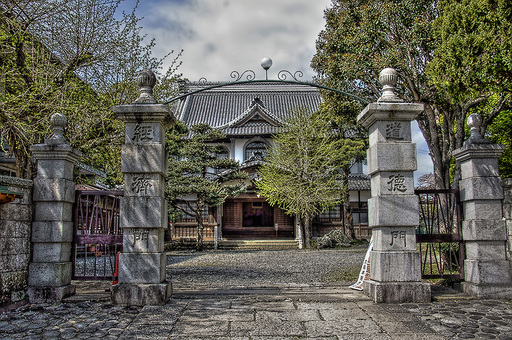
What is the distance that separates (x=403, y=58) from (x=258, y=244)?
14256 mm

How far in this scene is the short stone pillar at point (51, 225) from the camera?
6.24 m

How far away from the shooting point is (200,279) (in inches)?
392

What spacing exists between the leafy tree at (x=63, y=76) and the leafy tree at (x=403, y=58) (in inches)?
245

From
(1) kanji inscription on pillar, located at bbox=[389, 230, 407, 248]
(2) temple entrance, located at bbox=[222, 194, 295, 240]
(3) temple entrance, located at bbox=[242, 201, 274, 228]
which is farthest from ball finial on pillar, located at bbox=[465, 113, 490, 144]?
(3) temple entrance, located at bbox=[242, 201, 274, 228]

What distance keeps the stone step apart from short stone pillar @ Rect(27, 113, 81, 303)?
51.7ft

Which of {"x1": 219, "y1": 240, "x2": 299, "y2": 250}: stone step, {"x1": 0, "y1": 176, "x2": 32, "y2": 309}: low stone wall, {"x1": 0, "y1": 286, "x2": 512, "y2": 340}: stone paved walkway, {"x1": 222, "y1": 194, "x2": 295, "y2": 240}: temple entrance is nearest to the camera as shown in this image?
{"x1": 0, "y1": 286, "x2": 512, "y2": 340}: stone paved walkway

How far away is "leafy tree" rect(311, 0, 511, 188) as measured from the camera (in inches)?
414

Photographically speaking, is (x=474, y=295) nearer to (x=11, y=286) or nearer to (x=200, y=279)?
(x=200, y=279)

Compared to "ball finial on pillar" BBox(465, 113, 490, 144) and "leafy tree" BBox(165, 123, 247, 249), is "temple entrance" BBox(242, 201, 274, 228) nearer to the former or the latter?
"leafy tree" BBox(165, 123, 247, 249)

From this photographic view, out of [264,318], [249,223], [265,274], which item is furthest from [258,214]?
[264,318]

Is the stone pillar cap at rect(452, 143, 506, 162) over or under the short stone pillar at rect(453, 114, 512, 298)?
over

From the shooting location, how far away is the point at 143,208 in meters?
6.16

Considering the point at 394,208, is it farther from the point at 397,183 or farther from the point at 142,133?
the point at 142,133

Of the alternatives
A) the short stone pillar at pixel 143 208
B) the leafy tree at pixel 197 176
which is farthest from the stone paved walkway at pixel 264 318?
the leafy tree at pixel 197 176
